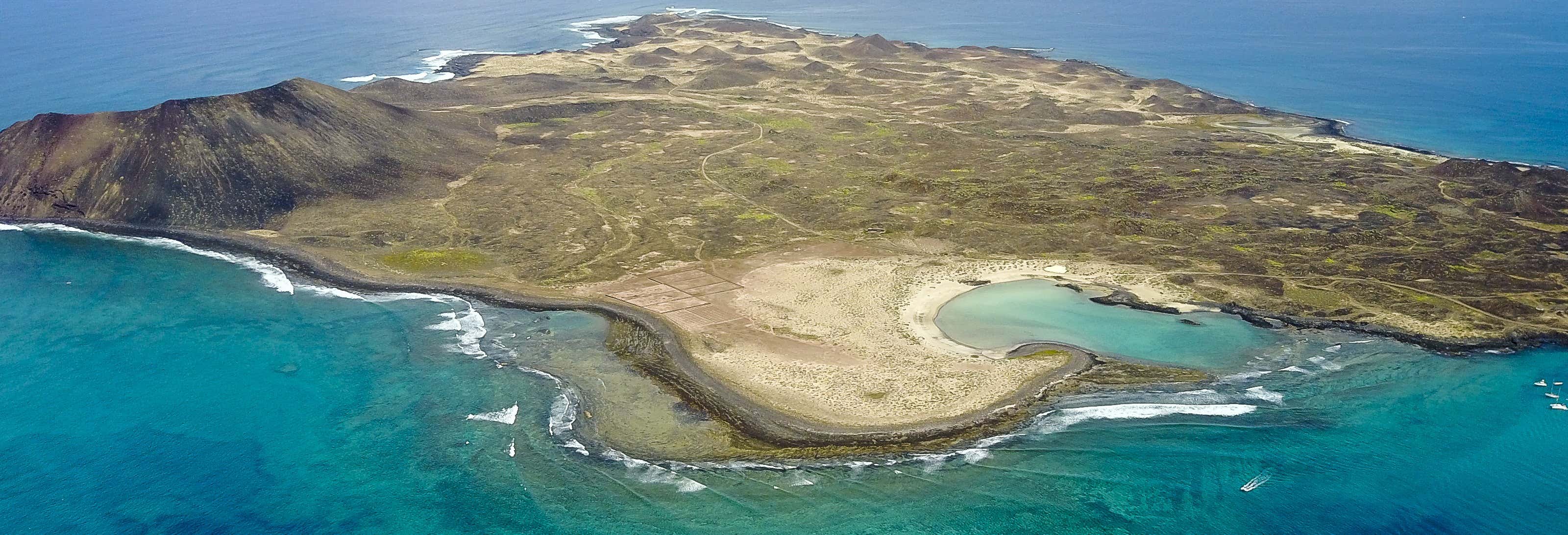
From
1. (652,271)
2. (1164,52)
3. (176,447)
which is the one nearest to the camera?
(176,447)

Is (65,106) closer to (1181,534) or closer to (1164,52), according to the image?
(1181,534)

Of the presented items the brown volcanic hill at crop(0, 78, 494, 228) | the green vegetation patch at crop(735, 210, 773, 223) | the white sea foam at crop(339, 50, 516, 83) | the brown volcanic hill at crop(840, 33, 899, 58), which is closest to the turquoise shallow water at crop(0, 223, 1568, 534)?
the green vegetation patch at crop(735, 210, 773, 223)

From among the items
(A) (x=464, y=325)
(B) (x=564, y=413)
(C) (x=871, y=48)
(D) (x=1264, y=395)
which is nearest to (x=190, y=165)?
(A) (x=464, y=325)

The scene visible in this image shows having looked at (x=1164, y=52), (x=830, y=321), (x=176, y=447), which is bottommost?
(x=176, y=447)

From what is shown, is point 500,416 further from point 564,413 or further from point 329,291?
point 329,291

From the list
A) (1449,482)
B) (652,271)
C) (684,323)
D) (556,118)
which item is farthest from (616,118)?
(1449,482)

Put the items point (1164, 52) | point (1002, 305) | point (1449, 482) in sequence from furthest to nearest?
point (1164, 52)
point (1002, 305)
point (1449, 482)
